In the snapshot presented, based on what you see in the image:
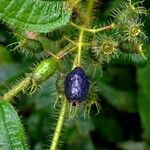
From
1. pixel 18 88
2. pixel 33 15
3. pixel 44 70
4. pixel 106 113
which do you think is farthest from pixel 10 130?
pixel 106 113

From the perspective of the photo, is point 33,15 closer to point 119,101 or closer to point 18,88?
point 18,88

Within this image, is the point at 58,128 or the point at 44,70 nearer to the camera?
the point at 44,70

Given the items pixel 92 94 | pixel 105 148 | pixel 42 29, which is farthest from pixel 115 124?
pixel 42 29

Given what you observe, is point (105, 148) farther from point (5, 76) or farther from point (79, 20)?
point (79, 20)

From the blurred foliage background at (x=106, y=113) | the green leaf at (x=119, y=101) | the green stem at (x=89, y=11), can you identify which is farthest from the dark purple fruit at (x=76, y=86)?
the green leaf at (x=119, y=101)

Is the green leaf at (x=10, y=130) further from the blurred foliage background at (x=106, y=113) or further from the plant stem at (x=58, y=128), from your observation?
the blurred foliage background at (x=106, y=113)
